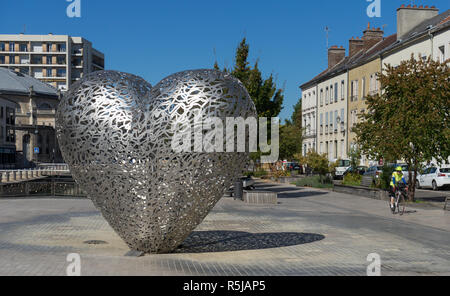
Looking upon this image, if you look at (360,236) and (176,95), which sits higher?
(176,95)

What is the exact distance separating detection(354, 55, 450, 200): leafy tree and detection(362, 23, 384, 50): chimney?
35.4 m

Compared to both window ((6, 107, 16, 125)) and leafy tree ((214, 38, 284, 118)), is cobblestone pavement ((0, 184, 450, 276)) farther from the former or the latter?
window ((6, 107, 16, 125))

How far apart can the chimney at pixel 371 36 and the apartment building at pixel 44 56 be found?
237 feet

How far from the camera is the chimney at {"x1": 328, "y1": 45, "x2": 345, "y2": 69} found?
A: 6575cm

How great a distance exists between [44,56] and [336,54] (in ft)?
234

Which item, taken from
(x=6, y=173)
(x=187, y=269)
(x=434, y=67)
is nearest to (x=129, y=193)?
Result: (x=187, y=269)

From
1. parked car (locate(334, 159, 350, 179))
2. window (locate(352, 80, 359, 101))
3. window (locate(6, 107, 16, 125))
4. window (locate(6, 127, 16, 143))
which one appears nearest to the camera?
parked car (locate(334, 159, 350, 179))

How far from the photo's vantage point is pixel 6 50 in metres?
117

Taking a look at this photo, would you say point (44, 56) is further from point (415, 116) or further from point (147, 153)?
point (147, 153)

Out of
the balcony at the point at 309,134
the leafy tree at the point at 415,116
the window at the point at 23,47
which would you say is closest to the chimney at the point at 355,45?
the balcony at the point at 309,134

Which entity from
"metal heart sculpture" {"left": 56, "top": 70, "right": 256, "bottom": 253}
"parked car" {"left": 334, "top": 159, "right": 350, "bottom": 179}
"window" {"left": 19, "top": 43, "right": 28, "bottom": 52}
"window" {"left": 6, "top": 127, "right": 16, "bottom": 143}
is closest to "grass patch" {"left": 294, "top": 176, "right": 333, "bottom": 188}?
"parked car" {"left": 334, "top": 159, "right": 350, "bottom": 179}

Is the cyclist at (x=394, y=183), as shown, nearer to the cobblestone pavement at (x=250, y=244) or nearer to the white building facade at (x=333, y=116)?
the cobblestone pavement at (x=250, y=244)
